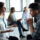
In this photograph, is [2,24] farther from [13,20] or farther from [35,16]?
[35,16]

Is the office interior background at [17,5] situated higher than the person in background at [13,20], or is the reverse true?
the office interior background at [17,5]

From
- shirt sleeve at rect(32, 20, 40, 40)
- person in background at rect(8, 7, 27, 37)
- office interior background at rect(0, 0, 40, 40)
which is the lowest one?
shirt sleeve at rect(32, 20, 40, 40)

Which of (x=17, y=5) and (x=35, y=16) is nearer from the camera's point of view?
Result: (x=35, y=16)

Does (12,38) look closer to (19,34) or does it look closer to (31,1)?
(19,34)

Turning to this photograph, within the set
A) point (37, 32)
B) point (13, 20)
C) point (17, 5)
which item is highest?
point (17, 5)

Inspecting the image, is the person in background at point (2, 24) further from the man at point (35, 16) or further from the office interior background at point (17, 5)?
the man at point (35, 16)

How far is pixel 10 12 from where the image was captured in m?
1.54

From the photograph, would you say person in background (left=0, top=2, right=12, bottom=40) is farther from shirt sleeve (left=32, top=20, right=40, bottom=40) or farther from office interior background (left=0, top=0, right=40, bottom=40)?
shirt sleeve (left=32, top=20, right=40, bottom=40)

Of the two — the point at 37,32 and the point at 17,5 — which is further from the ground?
the point at 17,5

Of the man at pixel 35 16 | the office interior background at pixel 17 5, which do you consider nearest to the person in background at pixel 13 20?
the office interior background at pixel 17 5

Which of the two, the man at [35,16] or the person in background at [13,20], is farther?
the person in background at [13,20]

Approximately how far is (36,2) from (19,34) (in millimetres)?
545

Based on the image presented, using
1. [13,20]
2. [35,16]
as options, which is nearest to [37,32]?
[35,16]

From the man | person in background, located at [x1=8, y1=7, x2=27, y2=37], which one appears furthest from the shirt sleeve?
person in background, located at [x1=8, y1=7, x2=27, y2=37]
